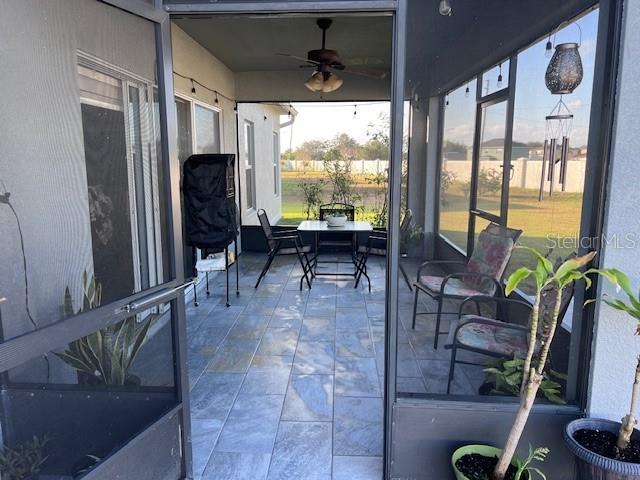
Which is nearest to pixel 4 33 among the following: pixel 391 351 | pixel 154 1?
pixel 154 1

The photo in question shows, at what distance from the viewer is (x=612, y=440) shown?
1691 mm

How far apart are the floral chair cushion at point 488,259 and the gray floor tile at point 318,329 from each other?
4.84 feet

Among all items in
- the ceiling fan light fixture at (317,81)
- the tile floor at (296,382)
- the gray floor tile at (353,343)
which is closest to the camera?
the tile floor at (296,382)

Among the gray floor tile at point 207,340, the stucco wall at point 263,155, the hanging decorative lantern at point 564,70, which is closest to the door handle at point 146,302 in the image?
the gray floor tile at point 207,340

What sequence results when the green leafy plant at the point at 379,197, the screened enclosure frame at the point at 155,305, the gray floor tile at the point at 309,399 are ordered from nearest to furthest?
the screened enclosure frame at the point at 155,305 → the gray floor tile at the point at 309,399 → the green leafy plant at the point at 379,197

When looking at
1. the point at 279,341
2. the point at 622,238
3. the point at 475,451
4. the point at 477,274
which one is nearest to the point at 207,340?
the point at 279,341

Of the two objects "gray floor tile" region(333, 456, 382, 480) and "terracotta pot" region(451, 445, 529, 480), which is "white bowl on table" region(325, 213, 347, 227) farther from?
"terracotta pot" region(451, 445, 529, 480)

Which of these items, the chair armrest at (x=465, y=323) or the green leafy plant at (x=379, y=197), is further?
the green leafy plant at (x=379, y=197)

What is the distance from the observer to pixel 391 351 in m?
1.93

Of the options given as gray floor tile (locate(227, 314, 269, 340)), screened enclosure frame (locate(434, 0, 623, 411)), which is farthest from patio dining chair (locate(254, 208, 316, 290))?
screened enclosure frame (locate(434, 0, 623, 411))

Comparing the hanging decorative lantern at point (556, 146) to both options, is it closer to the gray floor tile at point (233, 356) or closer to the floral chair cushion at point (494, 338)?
the floral chair cushion at point (494, 338)

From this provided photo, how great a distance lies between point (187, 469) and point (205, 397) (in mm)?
687

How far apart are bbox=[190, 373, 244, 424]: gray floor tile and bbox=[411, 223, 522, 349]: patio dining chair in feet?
3.92

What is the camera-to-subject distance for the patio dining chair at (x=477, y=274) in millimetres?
2309
